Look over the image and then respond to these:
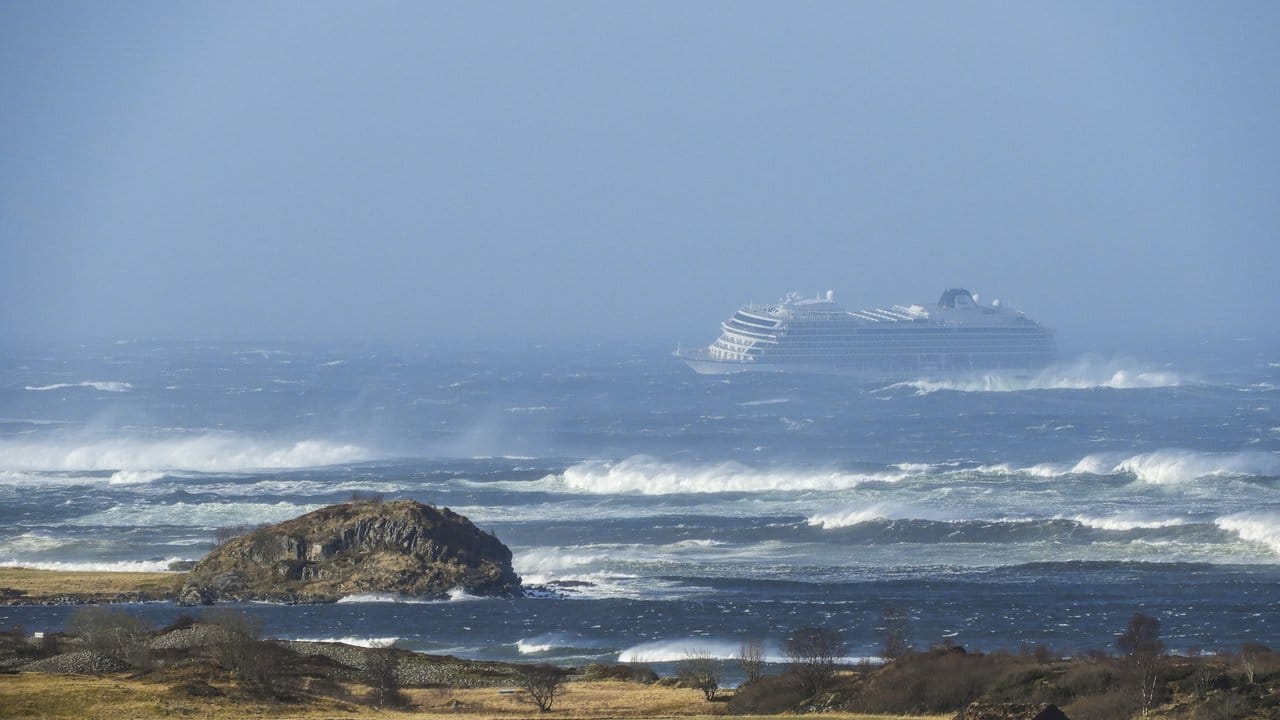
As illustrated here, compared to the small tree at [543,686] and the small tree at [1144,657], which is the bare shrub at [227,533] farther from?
the small tree at [1144,657]

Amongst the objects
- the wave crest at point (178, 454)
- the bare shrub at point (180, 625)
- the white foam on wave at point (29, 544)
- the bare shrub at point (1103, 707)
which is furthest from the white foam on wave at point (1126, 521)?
the wave crest at point (178, 454)

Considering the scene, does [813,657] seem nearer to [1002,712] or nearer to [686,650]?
[686,650]

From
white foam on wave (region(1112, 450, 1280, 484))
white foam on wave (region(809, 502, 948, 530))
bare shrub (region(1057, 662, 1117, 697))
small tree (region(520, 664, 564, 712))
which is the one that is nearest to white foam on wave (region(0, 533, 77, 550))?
white foam on wave (region(809, 502, 948, 530))

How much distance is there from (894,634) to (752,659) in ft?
11.8

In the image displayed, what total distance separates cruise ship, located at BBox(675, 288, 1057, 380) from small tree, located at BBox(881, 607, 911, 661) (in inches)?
4078

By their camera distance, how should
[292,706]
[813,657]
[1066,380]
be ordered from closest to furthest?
[292,706]
[813,657]
[1066,380]

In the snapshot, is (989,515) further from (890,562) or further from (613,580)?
(613,580)

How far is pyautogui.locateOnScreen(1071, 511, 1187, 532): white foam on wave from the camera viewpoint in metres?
55.9

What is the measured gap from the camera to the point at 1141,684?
1122 inches

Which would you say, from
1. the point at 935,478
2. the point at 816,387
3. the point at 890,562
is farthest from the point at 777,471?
the point at 816,387

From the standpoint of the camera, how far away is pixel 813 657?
32656 mm

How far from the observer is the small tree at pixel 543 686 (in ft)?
104

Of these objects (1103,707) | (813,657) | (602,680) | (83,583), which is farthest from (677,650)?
(83,583)

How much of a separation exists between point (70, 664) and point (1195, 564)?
103ft
